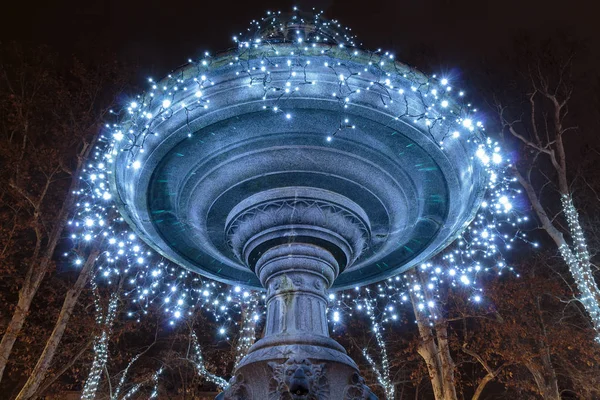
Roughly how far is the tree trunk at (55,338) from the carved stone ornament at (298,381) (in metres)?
9.26

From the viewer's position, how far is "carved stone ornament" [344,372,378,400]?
3.86m

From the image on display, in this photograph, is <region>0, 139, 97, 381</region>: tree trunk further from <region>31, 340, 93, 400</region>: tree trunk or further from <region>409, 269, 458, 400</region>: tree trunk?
<region>409, 269, 458, 400</region>: tree trunk

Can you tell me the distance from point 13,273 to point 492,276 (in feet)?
55.8

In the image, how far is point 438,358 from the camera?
46.2 ft

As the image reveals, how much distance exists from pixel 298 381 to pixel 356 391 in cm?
61

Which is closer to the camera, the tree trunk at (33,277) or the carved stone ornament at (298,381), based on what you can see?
the carved stone ornament at (298,381)

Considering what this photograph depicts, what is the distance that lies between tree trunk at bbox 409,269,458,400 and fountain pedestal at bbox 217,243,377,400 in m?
10.5

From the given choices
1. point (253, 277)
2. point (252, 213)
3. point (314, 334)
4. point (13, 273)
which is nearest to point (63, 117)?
point (13, 273)

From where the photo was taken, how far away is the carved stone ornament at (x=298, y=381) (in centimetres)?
364

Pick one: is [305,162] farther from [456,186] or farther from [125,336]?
[125,336]

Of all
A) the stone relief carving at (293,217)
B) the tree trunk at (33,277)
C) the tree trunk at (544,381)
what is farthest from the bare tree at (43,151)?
the tree trunk at (544,381)

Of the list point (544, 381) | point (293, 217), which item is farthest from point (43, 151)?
point (544, 381)

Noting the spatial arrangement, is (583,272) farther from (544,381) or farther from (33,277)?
(33,277)

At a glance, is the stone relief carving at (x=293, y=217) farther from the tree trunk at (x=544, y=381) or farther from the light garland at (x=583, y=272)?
the tree trunk at (x=544, y=381)
